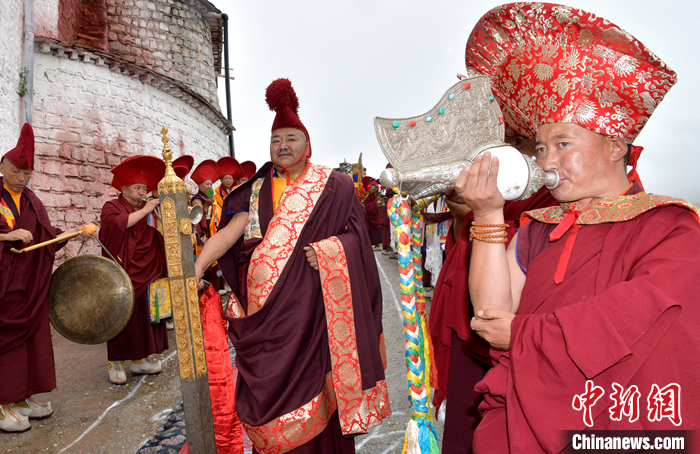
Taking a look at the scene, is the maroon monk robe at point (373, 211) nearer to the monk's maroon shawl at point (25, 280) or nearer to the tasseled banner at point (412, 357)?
the monk's maroon shawl at point (25, 280)

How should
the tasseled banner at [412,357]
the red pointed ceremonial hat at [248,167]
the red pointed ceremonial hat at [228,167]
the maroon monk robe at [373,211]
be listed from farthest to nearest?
the maroon monk robe at [373,211] → the red pointed ceremonial hat at [248,167] → the red pointed ceremonial hat at [228,167] → the tasseled banner at [412,357]

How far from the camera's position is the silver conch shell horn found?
116cm

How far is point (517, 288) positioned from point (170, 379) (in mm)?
4215

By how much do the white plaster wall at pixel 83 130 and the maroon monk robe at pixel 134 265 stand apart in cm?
375

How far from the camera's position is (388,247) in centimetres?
1662

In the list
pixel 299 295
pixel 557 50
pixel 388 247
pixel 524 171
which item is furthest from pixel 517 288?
pixel 388 247

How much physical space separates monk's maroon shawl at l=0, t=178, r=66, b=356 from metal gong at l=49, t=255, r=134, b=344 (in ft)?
0.36

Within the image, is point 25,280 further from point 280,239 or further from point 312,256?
point 312,256

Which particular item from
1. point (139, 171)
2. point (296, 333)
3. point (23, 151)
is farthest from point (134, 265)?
point (296, 333)

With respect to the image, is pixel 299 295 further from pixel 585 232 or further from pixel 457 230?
pixel 585 232

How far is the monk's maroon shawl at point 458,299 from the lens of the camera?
1697 millimetres

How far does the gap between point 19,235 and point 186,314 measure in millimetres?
2145

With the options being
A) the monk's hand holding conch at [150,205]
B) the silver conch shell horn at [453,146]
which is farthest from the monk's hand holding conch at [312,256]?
the monk's hand holding conch at [150,205]

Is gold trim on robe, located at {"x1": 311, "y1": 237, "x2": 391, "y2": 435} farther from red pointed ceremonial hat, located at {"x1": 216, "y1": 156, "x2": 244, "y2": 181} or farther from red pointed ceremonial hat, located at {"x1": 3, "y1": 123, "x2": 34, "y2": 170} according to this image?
red pointed ceremonial hat, located at {"x1": 216, "y1": 156, "x2": 244, "y2": 181}
